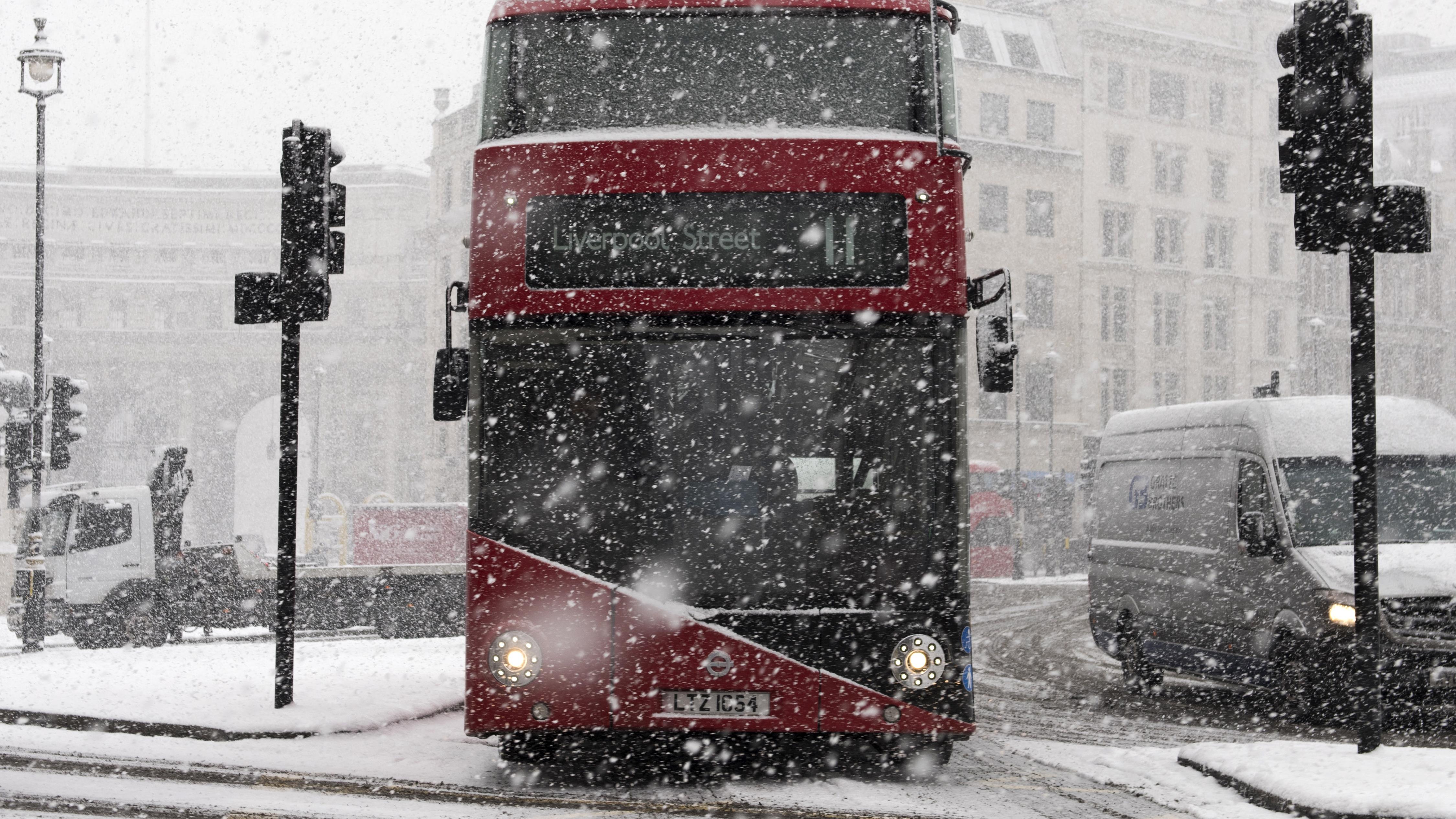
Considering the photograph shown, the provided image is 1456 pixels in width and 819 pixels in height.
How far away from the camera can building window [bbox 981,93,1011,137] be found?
65125 millimetres

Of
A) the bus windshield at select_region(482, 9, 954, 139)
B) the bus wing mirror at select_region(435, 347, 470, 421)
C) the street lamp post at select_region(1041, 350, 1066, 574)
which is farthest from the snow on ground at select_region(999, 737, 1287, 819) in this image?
the street lamp post at select_region(1041, 350, 1066, 574)

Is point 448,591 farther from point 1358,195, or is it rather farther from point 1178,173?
point 1178,173

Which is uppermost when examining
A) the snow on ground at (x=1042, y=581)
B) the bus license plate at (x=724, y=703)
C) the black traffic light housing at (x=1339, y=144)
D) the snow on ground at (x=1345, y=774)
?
the black traffic light housing at (x=1339, y=144)

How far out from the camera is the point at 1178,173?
70.6 metres

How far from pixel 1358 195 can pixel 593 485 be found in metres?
4.36

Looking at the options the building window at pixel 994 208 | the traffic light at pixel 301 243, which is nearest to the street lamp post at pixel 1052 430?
the building window at pixel 994 208

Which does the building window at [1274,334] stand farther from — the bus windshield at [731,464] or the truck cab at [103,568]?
the bus windshield at [731,464]

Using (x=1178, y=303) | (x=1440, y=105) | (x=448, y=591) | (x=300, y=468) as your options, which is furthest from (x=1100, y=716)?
(x=1440, y=105)

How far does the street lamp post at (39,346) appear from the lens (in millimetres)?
21375

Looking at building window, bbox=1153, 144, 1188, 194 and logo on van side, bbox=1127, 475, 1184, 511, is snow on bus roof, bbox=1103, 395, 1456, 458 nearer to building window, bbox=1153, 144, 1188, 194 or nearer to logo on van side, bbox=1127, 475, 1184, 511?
logo on van side, bbox=1127, 475, 1184, 511

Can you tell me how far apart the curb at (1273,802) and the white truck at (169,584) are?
56.1ft

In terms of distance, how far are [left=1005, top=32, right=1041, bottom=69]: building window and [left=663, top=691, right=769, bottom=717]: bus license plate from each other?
5982 centimetres

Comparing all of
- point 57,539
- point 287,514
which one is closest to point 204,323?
point 57,539

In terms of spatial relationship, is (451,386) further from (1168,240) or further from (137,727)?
(1168,240)
